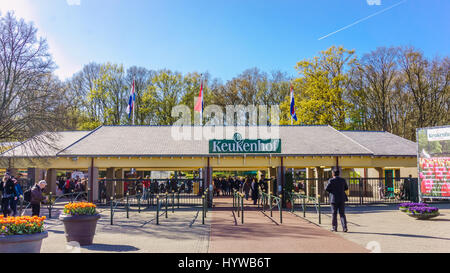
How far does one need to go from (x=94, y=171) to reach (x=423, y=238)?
1838 cm

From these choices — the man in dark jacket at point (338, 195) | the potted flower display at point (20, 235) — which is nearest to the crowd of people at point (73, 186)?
the man in dark jacket at point (338, 195)

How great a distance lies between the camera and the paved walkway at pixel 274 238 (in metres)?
8.62

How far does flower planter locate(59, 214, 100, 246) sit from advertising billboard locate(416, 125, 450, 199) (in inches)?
490

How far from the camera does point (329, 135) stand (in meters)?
26.2

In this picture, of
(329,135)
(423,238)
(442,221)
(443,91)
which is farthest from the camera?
(443,91)

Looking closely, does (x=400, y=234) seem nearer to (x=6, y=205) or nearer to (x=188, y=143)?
(x=6, y=205)

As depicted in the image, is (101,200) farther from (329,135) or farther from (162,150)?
(329,135)

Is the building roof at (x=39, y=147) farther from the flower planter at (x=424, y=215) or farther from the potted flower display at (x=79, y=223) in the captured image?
the flower planter at (x=424, y=215)

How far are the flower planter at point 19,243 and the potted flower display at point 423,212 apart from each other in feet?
44.4

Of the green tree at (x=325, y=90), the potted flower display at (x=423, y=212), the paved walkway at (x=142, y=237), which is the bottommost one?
the paved walkway at (x=142, y=237)

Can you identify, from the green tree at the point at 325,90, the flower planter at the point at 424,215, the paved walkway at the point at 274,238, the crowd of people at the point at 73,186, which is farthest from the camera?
the green tree at the point at 325,90

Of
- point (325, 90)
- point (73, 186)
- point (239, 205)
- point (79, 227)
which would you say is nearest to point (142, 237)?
point (79, 227)

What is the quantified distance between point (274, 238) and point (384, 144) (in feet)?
60.2
